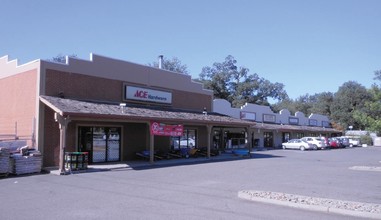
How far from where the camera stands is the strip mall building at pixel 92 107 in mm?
20141

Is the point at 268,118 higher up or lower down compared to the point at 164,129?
higher up

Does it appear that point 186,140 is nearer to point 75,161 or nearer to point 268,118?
point 75,161

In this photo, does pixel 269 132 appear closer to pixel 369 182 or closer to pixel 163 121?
pixel 163 121

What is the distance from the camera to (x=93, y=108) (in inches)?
804

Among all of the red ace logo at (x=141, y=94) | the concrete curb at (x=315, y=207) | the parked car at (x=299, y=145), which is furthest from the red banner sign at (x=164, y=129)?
the parked car at (x=299, y=145)

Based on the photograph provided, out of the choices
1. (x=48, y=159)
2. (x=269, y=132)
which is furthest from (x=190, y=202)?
(x=269, y=132)

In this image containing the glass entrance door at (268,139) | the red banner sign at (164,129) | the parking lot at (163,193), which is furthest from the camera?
the glass entrance door at (268,139)

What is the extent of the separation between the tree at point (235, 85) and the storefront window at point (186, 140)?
144 feet

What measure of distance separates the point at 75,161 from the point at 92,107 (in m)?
3.31

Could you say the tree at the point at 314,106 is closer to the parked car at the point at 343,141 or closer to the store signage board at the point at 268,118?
the parked car at the point at 343,141

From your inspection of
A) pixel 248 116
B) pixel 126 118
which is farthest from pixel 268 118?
pixel 126 118

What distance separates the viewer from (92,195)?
1186 centimetres

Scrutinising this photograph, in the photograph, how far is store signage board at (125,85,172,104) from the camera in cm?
2582

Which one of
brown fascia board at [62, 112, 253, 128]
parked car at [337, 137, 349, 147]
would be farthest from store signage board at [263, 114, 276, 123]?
brown fascia board at [62, 112, 253, 128]
